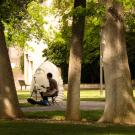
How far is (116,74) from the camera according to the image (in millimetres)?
21125

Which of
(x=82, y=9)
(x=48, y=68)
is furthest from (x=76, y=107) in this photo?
(x=48, y=68)

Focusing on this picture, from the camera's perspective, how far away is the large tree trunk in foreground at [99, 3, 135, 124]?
2102 centimetres

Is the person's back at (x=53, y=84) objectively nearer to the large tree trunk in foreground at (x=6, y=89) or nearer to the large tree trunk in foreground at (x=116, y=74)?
the large tree trunk in foreground at (x=6, y=89)

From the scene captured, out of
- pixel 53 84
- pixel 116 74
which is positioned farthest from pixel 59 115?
pixel 53 84

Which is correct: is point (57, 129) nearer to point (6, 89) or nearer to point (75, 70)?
point (75, 70)

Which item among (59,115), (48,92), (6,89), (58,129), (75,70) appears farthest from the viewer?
(48,92)

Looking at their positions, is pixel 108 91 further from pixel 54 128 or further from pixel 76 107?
pixel 54 128

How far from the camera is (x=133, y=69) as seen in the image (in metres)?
69.4

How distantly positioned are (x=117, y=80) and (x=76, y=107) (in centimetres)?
234

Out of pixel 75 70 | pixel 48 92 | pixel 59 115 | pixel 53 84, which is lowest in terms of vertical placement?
pixel 59 115

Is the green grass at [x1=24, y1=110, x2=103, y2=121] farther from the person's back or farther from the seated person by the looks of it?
the person's back

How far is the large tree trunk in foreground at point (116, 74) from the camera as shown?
21.0 meters

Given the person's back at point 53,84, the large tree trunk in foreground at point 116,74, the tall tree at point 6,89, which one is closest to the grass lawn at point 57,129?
the large tree trunk in foreground at point 116,74

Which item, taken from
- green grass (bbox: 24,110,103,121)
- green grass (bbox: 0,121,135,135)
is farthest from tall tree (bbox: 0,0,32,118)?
green grass (bbox: 0,121,135,135)
